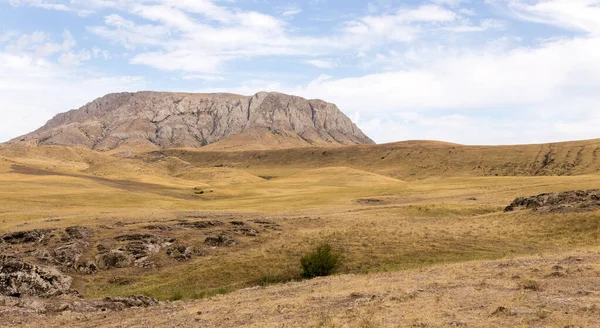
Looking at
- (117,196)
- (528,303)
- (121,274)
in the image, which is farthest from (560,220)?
(117,196)

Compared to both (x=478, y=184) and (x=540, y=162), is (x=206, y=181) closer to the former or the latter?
(x=478, y=184)

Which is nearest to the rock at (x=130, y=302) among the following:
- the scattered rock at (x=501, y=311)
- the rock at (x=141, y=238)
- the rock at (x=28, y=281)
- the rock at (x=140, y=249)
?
the rock at (x=28, y=281)

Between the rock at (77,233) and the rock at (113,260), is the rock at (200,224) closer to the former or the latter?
the rock at (77,233)

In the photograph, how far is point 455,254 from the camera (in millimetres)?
32062

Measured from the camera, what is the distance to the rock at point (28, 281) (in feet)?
82.1

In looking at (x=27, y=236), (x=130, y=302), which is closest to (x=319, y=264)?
(x=130, y=302)

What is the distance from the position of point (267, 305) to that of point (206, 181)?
126 metres

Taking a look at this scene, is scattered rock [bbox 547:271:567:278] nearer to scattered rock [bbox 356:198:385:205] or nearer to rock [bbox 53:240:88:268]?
rock [bbox 53:240:88:268]

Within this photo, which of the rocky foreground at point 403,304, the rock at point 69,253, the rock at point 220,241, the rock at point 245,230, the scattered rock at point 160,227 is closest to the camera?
the rocky foreground at point 403,304

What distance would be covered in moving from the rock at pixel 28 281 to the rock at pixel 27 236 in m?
11.1

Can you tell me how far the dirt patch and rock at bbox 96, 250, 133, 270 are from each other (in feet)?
118

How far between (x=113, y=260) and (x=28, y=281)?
838 centimetres

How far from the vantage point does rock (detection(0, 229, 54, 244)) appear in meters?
38.2

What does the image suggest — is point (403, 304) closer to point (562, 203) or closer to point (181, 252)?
point (181, 252)
